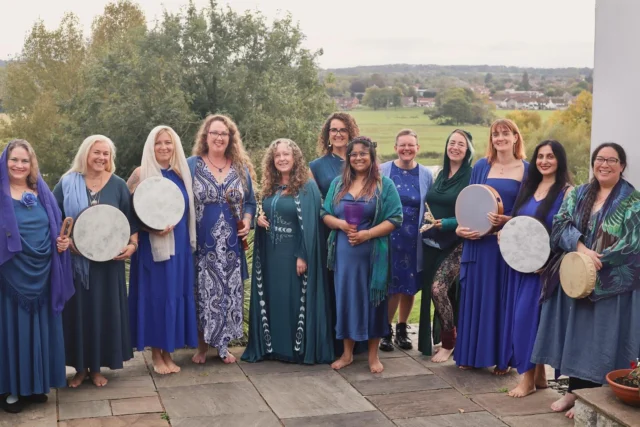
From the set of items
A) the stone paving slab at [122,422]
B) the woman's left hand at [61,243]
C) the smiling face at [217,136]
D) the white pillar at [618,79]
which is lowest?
the stone paving slab at [122,422]

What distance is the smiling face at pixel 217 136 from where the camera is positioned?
19.8 feet

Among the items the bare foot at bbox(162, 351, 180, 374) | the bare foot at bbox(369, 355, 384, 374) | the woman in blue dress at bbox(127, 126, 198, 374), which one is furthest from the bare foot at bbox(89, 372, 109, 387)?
the bare foot at bbox(369, 355, 384, 374)

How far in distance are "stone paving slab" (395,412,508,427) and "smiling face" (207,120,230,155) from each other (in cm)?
236

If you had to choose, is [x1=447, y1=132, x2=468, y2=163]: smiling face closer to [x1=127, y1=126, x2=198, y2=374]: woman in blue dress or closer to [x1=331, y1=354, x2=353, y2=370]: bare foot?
[x1=331, y1=354, x2=353, y2=370]: bare foot

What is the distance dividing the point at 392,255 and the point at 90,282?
2283mm

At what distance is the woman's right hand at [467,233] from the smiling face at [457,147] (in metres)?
0.60

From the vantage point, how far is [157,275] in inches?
233

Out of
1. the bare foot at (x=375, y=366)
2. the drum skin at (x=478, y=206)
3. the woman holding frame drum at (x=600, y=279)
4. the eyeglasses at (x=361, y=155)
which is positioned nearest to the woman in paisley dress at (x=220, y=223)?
the eyeglasses at (x=361, y=155)

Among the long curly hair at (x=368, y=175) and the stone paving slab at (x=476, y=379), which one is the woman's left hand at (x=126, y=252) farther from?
the stone paving slab at (x=476, y=379)

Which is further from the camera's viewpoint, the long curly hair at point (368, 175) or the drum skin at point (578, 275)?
the long curly hair at point (368, 175)

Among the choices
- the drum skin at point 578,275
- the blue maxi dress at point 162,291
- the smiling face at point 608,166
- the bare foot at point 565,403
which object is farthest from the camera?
the blue maxi dress at point 162,291

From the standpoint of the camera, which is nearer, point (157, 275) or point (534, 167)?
point (534, 167)

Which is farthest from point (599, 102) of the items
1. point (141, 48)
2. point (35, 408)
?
point (141, 48)

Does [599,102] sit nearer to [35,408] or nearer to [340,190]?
[340,190]
